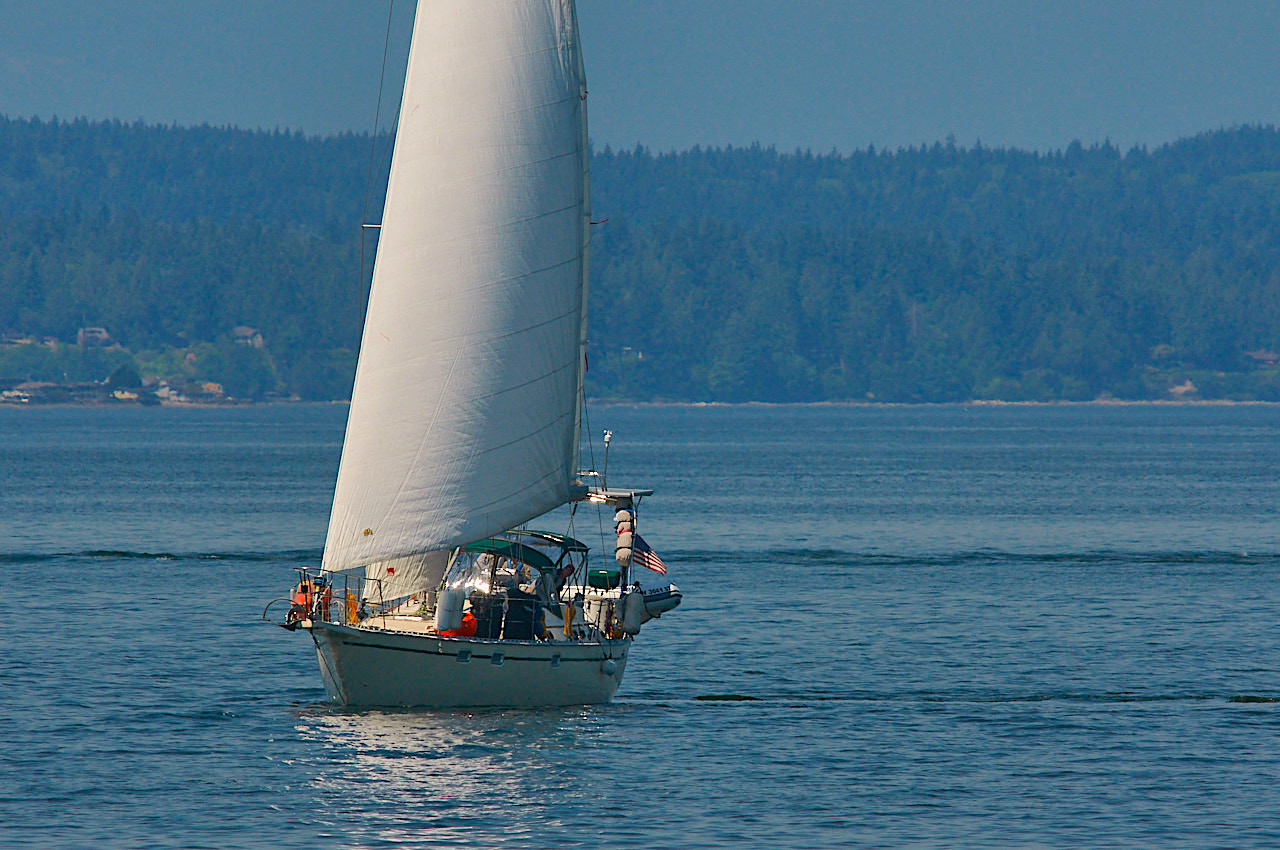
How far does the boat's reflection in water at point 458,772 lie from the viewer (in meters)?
33.7

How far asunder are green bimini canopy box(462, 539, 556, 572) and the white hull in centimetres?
264

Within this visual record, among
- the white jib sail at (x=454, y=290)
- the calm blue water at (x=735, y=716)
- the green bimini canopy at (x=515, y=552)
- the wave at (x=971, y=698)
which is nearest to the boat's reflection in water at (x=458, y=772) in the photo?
the calm blue water at (x=735, y=716)

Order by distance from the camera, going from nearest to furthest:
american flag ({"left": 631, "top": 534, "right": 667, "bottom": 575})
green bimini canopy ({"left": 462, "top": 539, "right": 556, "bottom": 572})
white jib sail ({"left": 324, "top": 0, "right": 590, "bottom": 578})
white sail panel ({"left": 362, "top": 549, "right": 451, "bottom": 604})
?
white jib sail ({"left": 324, "top": 0, "right": 590, "bottom": 578}) < white sail panel ({"left": 362, "top": 549, "right": 451, "bottom": 604}) < green bimini canopy ({"left": 462, "top": 539, "right": 556, "bottom": 572}) < american flag ({"left": 631, "top": 534, "right": 667, "bottom": 575})

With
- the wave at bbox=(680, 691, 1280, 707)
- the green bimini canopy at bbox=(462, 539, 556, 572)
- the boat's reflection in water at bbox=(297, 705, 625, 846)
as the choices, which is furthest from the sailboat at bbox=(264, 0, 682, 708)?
the wave at bbox=(680, 691, 1280, 707)

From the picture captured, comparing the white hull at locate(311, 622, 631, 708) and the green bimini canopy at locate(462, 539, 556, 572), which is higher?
the green bimini canopy at locate(462, 539, 556, 572)

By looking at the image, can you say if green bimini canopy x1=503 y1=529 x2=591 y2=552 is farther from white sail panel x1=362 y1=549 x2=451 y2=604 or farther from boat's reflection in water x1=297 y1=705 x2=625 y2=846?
boat's reflection in water x1=297 y1=705 x2=625 y2=846

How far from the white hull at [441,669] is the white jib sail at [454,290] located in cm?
239

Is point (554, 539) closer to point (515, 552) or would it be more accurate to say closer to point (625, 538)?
point (515, 552)

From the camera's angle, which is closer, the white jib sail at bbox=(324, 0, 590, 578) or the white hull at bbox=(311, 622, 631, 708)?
the white hull at bbox=(311, 622, 631, 708)

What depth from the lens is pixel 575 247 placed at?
142ft

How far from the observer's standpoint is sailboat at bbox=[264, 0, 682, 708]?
40781 millimetres

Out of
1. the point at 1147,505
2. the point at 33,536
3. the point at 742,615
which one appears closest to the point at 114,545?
the point at 33,536

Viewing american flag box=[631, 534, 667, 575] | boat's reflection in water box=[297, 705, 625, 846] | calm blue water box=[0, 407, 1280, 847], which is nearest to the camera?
boat's reflection in water box=[297, 705, 625, 846]

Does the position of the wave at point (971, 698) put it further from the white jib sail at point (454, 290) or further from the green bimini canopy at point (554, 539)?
the white jib sail at point (454, 290)
